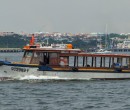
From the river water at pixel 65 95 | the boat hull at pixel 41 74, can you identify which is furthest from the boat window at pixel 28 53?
the river water at pixel 65 95

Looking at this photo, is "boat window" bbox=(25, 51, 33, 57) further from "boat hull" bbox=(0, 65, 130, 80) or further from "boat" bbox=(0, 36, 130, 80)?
"boat hull" bbox=(0, 65, 130, 80)

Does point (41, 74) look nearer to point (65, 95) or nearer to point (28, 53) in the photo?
point (28, 53)

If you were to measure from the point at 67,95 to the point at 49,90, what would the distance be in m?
2.52

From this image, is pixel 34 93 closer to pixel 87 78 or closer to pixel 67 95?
pixel 67 95

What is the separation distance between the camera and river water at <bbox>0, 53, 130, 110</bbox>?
33719mm

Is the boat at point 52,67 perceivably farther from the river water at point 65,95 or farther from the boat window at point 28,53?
the river water at point 65,95

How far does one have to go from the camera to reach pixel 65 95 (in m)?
38.0

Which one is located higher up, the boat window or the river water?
the boat window

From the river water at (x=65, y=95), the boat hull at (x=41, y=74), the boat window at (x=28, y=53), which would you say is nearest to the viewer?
the river water at (x=65, y=95)

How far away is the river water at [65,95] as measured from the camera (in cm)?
3372

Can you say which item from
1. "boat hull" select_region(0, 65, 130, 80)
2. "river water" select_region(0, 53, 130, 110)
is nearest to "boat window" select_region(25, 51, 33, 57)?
"boat hull" select_region(0, 65, 130, 80)

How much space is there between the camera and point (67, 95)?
38000 mm

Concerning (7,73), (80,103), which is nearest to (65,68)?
(7,73)

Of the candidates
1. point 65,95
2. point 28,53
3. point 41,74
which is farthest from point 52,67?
point 65,95
